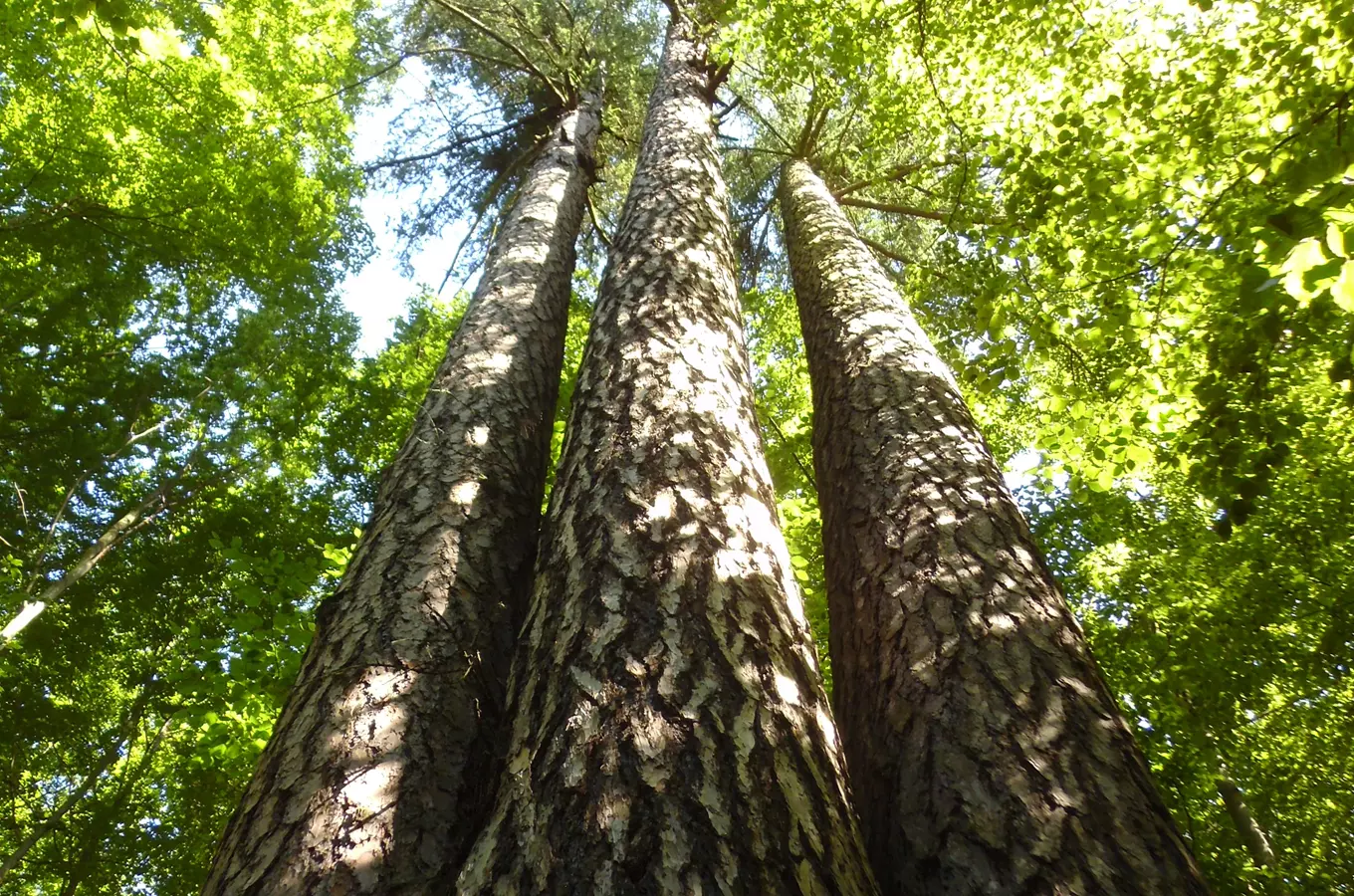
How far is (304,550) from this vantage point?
10945 millimetres

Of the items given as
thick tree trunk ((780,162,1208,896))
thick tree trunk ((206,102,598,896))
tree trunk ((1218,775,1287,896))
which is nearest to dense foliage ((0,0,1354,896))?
tree trunk ((1218,775,1287,896))

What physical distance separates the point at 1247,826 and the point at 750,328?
10.4 m

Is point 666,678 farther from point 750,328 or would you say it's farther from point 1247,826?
point 1247,826

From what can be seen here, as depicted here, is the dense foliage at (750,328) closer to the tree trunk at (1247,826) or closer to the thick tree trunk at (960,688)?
the tree trunk at (1247,826)

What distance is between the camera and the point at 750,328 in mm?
8984

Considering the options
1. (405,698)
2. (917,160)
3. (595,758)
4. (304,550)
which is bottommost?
(595,758)

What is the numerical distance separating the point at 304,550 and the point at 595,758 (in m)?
11.4

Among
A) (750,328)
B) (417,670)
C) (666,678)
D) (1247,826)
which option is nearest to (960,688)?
(666,678)

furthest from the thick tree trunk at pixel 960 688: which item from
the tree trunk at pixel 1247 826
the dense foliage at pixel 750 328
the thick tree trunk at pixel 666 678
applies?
the tree trunk at pixel 1247 826

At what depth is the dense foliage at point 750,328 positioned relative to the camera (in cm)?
353

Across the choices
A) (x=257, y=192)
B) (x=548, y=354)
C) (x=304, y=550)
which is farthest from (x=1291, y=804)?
(x=257, y=192)

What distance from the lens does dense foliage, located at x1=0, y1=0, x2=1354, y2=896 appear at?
11.6 ft

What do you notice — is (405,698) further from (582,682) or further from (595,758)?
(595,758)

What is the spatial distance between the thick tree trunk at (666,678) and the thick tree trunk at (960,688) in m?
0.33
